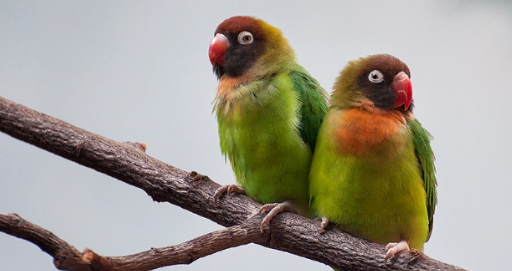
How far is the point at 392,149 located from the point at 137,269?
1534mm

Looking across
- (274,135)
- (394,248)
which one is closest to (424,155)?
(394,248)

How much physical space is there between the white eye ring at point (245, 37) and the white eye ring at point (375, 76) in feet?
2.78

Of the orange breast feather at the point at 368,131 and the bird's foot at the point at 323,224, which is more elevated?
the orange breast feather at the point at 368,131

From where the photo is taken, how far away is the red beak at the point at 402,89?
10.4 feet

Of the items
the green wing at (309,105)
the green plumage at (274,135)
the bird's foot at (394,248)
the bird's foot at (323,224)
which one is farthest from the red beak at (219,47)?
the bird's foot at (394,248)

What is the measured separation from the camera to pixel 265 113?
325 centimetres

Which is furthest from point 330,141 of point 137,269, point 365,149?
point 137,269

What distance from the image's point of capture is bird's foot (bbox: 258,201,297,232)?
3.08 m

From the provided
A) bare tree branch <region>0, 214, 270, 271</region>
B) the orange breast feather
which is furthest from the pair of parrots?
bare tree branch <region>0, 214, 270, 271</region>

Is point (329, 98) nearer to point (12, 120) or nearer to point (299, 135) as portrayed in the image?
point (299, 135)

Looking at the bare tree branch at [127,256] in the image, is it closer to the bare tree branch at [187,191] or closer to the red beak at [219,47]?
the bare tree branch at [187,191]

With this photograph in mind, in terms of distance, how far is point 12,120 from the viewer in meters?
3.00

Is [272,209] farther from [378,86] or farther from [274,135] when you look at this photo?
[378,86]

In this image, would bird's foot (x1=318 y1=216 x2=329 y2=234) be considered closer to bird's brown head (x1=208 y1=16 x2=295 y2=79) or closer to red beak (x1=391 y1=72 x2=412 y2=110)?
red beak (x1=391 y1=72 x2=412 y2=110)
